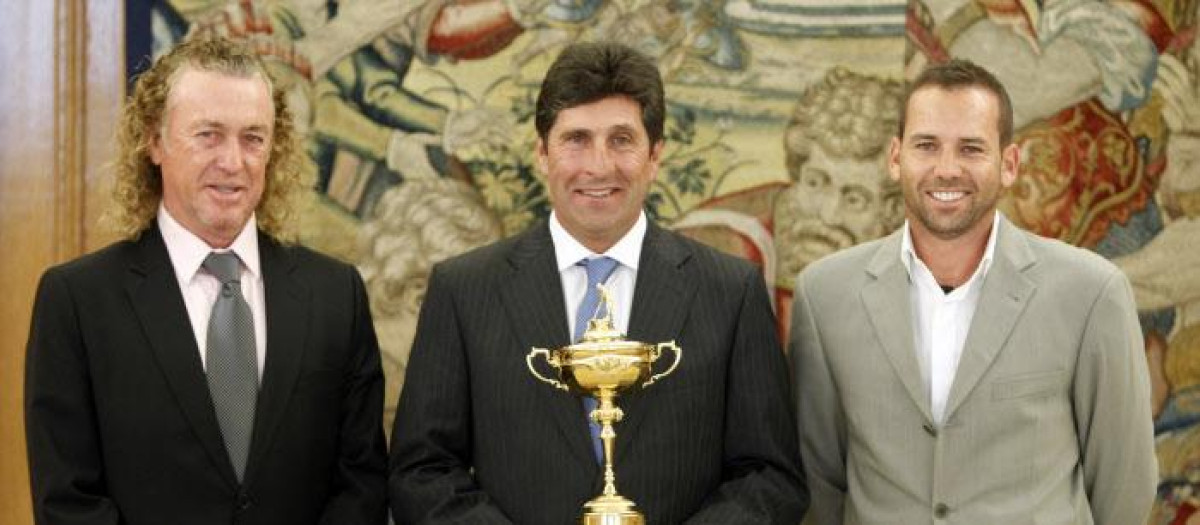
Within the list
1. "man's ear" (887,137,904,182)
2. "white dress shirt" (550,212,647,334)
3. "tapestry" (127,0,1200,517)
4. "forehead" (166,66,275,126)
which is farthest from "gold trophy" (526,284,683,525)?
"tapestry" (127,0,1200,517)

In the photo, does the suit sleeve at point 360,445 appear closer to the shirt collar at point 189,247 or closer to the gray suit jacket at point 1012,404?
the shirt collar at point 189,247

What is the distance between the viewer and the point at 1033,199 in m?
4.88

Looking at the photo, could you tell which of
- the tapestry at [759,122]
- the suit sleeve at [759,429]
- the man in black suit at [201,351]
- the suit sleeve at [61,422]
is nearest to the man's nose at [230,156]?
the man in black suit at [201,351]

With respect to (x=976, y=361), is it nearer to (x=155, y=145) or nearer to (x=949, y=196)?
(x=949, y=196)

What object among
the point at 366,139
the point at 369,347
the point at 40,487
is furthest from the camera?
the point at 366,139

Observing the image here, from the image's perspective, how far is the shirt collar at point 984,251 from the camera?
3.77 meters

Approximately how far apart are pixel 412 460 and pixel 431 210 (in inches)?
48.5

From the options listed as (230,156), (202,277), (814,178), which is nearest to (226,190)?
(230,156)

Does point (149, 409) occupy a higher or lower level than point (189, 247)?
lower

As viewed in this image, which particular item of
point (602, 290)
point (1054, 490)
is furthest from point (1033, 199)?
point (602, 290)

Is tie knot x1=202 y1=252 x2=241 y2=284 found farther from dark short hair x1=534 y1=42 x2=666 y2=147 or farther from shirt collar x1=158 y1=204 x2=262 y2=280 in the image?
dark short hair x1=534 y1=42 x2=666 y2=147

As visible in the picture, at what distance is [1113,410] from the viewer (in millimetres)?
3674

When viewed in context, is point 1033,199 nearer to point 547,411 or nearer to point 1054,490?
point 1054,490

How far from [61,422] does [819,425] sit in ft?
5.41
